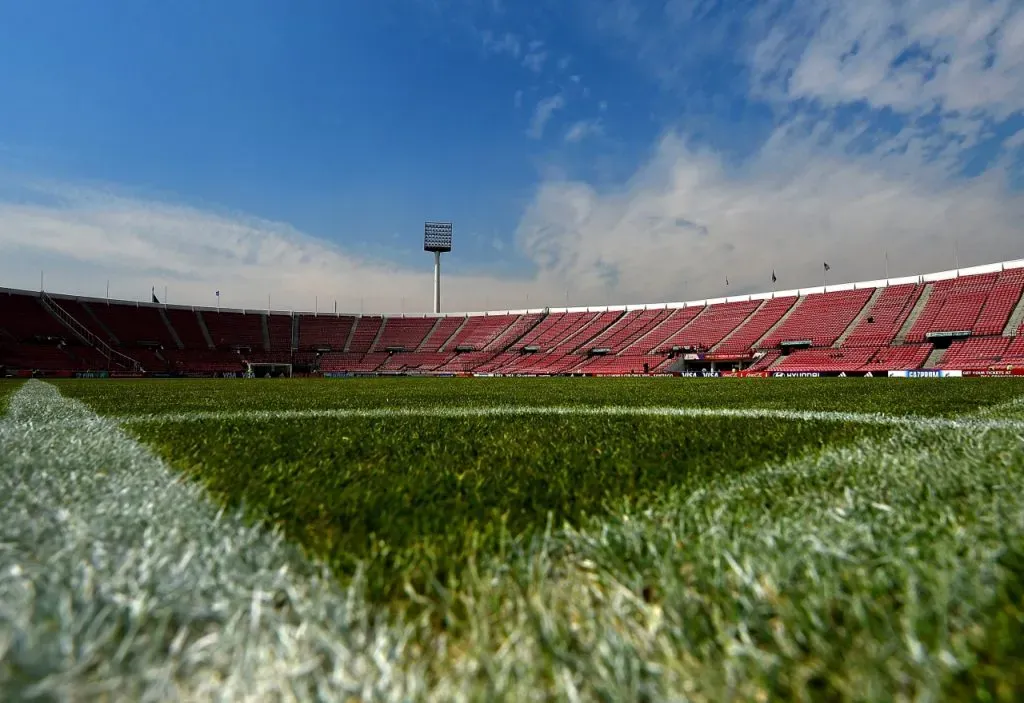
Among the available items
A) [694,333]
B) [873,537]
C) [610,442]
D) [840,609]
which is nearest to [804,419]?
[610,442]

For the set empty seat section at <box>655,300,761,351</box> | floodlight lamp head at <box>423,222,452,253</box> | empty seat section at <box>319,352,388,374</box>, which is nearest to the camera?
empty seat section at <box>655,300,761,351</box>

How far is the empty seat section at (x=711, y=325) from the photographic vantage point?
4169 cm

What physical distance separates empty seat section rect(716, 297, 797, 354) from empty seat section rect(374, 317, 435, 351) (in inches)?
1060

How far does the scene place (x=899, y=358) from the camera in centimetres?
3175

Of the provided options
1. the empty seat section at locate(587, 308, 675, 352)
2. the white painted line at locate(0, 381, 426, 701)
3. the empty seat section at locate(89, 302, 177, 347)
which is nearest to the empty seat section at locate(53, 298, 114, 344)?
the empty seat section at locate(89, 302, 177, 347)

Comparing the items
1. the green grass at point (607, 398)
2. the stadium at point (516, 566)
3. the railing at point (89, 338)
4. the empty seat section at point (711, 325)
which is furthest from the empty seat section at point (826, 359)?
the railing at point (89, 338)

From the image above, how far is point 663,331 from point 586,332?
6385 millimetres

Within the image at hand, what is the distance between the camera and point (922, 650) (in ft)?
2.22

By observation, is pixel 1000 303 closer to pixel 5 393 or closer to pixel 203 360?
pixel 5 393

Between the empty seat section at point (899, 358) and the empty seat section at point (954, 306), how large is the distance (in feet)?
3.43

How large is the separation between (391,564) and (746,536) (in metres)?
0.74

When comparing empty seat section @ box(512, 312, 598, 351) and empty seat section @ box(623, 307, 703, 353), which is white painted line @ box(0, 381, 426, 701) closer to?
empty seat section @ box(623, 307, 703, 353)

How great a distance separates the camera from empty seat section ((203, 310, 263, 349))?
46938 millimetres

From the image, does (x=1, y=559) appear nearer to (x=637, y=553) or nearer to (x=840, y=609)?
(x=637, y=553)
